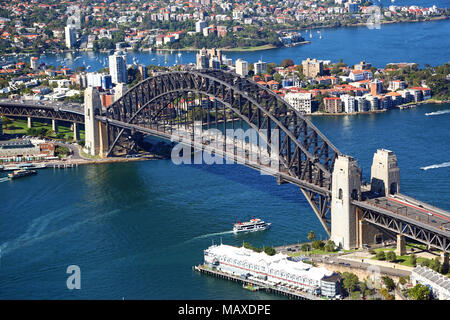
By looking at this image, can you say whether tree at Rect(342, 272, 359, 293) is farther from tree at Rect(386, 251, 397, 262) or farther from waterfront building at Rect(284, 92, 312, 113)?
waterfront building at Rect(284, 92, 312, 113)

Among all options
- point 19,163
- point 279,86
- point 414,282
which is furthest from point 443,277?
point 279,86

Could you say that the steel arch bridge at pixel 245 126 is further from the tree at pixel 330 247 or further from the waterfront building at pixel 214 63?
the waterfront building at pixel 214 63

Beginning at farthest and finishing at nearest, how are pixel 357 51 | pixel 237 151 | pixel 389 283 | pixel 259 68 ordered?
pixel 357 51
pixel 259 68
pixel 237 151
pixel 389 283

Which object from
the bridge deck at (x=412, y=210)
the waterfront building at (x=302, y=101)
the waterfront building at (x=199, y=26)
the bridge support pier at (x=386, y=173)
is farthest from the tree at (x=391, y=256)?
the waterfront building at (x=199, y=26)

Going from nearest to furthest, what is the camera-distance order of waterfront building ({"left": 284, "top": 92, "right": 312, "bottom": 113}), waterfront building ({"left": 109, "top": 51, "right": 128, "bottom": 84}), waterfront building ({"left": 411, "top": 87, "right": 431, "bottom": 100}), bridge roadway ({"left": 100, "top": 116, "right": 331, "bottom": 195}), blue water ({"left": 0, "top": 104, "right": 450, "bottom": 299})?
blue water ({"left": 0, "top": 104, "right": 450, "bottom": 299}) < bridge roadway ({"left": 100, "top": 116, "right": 331, "bottom": 195}) < waterfront building ({"left": 284, "top": 92, "right": 312, "bottom": 113}) < waterfront building ({"left": 411, "top": 87, "right": 431, "bottom": 100}) < waterfront building ({"left": 109, "top": 51, "right": 128, "bottom": 84})

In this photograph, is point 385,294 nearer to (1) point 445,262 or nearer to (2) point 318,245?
(1) point 445,262

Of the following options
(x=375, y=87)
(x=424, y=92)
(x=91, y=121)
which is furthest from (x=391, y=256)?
(x=424, y=92)

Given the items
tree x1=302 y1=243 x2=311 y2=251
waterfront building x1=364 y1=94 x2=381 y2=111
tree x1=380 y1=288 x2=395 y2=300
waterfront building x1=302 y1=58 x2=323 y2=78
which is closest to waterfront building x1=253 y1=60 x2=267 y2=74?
waterfront building x1=302 y1=58 x2=323 y2=78
